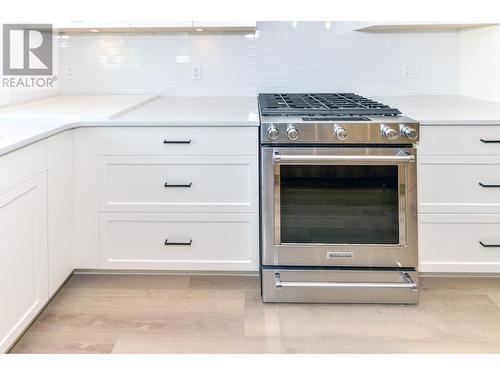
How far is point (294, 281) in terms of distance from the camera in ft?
7.32

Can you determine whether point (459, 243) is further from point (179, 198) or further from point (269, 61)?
point (269, 61)

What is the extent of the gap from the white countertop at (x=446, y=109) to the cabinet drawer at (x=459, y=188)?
0.21m

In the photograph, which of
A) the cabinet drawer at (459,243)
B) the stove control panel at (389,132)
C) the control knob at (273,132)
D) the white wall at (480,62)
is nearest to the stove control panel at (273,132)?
the control knob at (273,132)

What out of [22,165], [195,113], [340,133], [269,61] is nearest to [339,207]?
[340,133]

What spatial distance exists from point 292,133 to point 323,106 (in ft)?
1.36

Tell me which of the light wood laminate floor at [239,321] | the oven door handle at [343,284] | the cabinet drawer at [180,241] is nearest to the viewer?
the light wood laminate floor at [239,321]

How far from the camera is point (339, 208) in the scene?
2.19 metres

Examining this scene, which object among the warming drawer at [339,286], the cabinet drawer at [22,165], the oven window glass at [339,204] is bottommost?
the warming drawer at [339,286]

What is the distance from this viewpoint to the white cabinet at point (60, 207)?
209 cm

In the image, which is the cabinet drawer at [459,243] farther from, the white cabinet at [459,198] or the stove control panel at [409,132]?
the stove control panel at [409,132]

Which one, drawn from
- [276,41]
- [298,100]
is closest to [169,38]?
[276,41]

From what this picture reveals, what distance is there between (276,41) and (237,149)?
1.20m

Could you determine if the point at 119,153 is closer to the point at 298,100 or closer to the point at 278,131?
the point at 278,131

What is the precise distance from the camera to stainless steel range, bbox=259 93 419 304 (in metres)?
2.13
